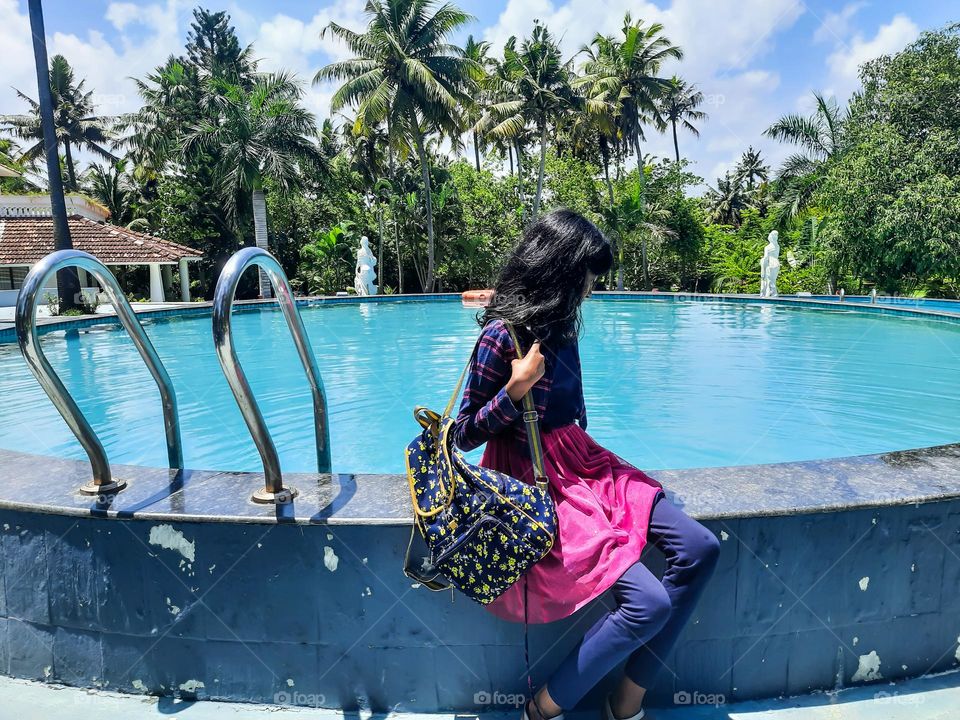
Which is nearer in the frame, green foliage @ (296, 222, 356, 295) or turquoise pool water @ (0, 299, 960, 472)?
turquoise pool water @ (0, 299, 960, 472)

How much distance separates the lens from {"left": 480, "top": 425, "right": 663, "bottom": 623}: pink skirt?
1.72 m

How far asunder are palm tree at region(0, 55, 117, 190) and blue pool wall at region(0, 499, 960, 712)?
131 ft

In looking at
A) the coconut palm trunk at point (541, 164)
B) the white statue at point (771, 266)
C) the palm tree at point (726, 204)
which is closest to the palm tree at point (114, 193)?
the coconut palm trunk at point (541, 164)

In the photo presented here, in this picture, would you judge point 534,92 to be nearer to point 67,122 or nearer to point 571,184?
point 571,184

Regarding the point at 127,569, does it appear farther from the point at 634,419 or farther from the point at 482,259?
the point at 482,259

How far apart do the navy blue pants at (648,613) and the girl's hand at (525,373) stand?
483 mm

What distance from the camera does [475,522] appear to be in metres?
1.66

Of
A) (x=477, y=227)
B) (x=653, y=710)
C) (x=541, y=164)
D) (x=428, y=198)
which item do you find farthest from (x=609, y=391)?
(x=477, y=227)

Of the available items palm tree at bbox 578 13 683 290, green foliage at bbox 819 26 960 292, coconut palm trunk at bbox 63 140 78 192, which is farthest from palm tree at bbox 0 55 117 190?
green foliage at bbox 819 26 960 292

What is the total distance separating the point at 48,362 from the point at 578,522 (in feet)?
5.25

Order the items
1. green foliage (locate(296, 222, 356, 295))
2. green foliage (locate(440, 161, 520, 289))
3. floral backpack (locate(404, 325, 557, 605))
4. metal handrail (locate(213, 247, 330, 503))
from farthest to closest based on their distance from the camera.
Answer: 1. green foliage (locate(440, 161, 520, 289))
2. green foliage (locate(296, 222, 356, 295))
3. metal handrail (locate(213, 247, 330, 503))
4. floral backpack (locate(404, 325, 557, 605))

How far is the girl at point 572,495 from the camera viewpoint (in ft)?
5.66

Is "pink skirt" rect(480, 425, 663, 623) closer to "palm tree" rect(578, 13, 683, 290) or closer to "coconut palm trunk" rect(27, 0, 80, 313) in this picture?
"coconut palm trunk" rect(27, 0, 80, 313)

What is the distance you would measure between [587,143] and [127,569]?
34.9 metres
